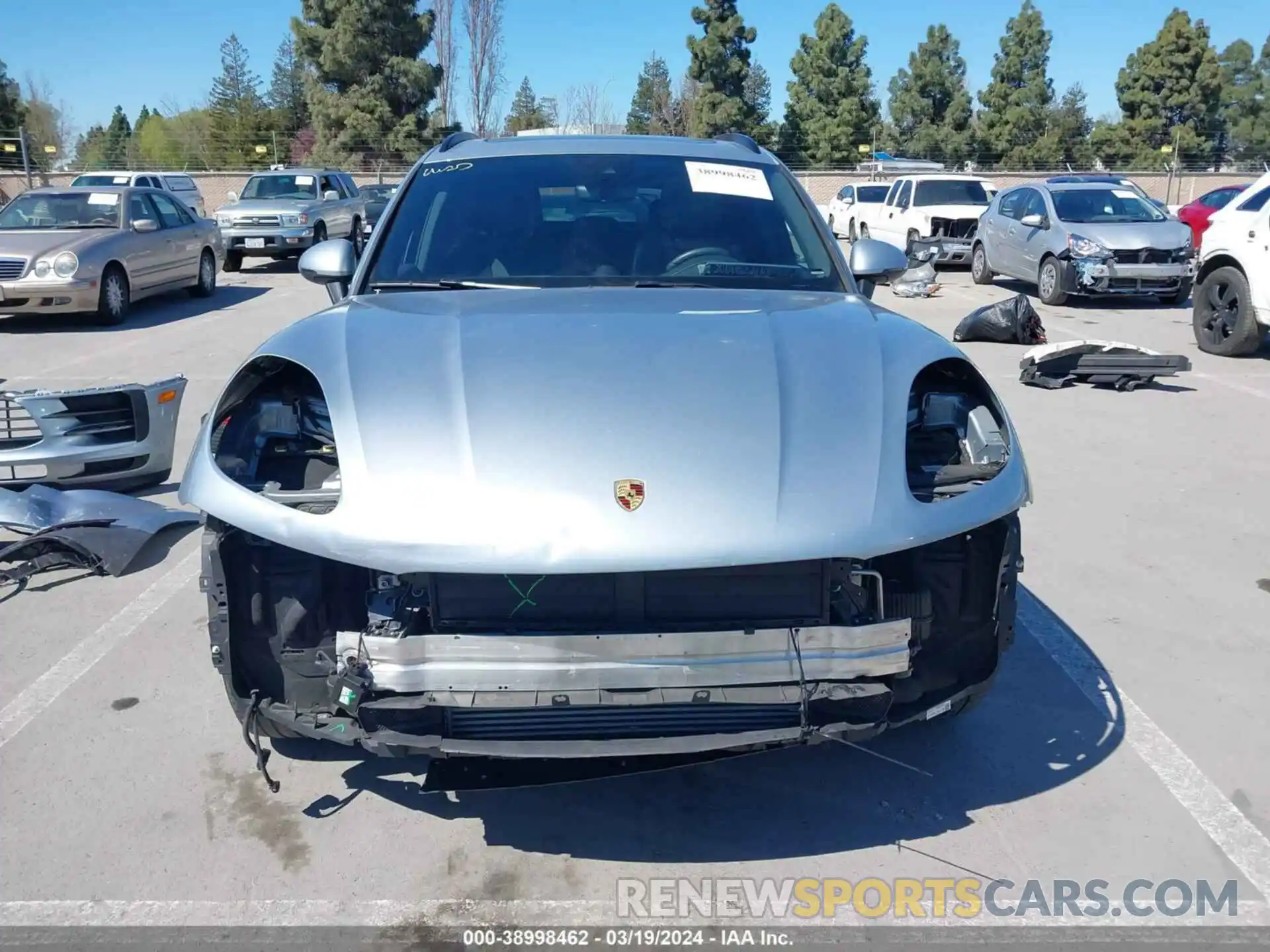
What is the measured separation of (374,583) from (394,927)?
0.81m

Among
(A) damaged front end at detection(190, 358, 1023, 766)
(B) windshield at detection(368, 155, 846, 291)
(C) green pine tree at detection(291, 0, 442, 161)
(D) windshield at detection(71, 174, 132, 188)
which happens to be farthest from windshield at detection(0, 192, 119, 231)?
(C) green pine tree at detection(291, 0, 442, 161)

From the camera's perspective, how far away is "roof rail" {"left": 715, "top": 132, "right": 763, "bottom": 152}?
4.66 meters

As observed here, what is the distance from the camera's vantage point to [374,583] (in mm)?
2564

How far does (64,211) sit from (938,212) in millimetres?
13789

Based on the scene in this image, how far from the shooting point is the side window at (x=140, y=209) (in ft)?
43.3

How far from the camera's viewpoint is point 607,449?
243 cm

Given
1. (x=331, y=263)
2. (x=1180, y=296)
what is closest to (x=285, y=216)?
(x=1180, y=296)

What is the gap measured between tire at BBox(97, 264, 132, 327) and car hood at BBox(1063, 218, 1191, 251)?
39.2ft

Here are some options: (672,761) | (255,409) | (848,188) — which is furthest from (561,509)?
(848,188)

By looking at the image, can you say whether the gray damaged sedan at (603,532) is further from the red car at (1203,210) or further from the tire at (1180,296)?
the red car at (1203,210)

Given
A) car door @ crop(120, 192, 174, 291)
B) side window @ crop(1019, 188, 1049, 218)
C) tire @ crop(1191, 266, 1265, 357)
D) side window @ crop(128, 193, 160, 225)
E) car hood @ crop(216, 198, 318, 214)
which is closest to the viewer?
tire @ crop(1191, 266, 1265, 357)

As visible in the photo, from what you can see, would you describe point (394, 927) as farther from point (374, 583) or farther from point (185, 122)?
point (185, 122)

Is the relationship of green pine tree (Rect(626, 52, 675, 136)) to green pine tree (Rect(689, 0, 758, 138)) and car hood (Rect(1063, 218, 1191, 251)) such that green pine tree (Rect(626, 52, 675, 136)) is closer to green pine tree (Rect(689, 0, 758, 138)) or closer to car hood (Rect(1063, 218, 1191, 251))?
green pine tree (Rect(689, 0, 758, 138))

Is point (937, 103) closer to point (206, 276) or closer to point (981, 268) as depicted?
point (981, 268)
